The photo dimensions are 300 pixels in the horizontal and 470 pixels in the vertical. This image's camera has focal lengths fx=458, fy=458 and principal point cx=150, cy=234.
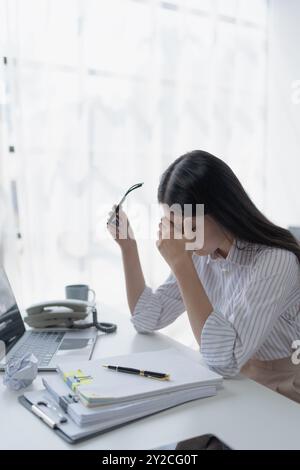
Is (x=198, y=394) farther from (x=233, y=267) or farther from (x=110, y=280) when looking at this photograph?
(x=110, y=280)

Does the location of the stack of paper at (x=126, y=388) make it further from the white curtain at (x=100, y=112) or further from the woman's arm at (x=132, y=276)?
the white curtain at (x=100, y=112)

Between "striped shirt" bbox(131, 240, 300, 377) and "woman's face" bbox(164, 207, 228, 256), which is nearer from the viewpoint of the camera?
"striped shirt" bbox(131, 240, 300, 377)

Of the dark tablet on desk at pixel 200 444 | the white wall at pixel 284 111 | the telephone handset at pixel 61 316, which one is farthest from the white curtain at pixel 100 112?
the dark tablet on desk at pixel 200 444

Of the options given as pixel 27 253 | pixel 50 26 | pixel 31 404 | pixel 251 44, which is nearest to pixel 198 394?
pixel 31 404

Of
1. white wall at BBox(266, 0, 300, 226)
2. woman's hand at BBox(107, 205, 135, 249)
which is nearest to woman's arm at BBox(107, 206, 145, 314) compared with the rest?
woman's hand at BBox(107, 205, 135, 249)

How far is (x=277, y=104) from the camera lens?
2.47 metres

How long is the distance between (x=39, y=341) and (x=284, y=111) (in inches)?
74.3

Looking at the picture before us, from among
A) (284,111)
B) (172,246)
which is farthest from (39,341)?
(284,111)

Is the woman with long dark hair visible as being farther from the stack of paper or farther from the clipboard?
the clipboard

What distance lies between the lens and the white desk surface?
2.19ft

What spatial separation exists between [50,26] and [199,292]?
4.53ft

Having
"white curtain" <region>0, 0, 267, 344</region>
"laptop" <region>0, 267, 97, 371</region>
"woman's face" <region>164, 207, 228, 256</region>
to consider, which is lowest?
"laptop" <region>0, 267, 97, 371</region>

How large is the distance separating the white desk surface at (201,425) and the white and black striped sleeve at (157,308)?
0.38 meters

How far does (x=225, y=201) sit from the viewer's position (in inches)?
41.2
